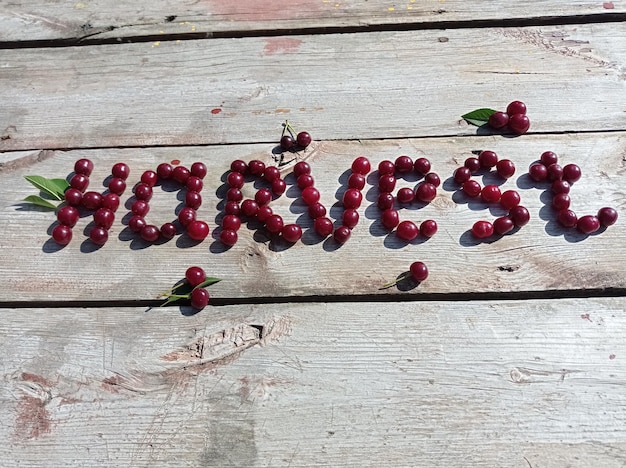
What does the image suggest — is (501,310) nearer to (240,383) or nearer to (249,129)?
(240,383)

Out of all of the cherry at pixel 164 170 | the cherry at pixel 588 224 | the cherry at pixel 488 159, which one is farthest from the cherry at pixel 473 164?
the cherry at pixel 164 170

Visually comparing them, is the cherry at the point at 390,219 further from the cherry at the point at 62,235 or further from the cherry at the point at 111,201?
the cherry at the point at 62,235

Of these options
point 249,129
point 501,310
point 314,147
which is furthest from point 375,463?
point 249,129

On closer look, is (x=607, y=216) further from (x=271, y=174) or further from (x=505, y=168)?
(x=271, y=174)

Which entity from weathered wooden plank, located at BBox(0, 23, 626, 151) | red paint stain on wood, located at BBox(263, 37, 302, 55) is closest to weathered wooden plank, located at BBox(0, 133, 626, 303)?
weathered wooden plank, located at BBox(0, 23, 626, 151)

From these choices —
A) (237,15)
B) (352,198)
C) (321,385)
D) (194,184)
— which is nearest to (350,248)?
(352,198)

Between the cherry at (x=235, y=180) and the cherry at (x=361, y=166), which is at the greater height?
the cherry at (x=361, y=166)
